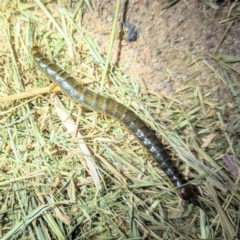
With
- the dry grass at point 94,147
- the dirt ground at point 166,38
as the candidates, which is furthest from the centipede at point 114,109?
the dirt ground at point 166,38

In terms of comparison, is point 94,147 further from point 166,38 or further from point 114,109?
point 166,38

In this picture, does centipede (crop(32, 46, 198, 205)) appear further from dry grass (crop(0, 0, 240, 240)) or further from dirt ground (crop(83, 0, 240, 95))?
dirt ground (crop(83, 0, 240, 95))

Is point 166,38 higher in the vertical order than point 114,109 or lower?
higher

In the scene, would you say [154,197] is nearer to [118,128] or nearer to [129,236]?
[129,236]

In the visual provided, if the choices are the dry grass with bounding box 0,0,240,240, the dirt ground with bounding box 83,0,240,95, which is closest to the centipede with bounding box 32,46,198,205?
the dry grass with bounding box 0,0,240,240

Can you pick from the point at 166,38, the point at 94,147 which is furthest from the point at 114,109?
the point at 166,38
